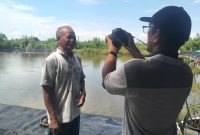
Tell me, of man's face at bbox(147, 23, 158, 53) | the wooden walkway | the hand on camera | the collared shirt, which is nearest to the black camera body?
the hand on camera

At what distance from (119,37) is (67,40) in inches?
49.4

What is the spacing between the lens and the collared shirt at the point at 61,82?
8.34 feet

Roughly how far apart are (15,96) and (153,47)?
29.4 feet

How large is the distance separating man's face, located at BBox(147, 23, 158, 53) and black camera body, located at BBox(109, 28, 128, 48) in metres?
0.13

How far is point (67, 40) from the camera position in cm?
268

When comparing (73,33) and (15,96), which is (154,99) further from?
(15,96)

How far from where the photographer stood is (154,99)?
1.37 m

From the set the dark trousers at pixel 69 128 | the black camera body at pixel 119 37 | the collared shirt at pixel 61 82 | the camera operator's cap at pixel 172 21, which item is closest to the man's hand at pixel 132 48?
the black camera body at pixel 119 37

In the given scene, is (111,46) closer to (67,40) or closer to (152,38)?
(152,38)

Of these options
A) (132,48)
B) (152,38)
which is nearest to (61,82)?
(132,48)

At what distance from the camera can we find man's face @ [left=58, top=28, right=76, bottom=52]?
2.68 meters

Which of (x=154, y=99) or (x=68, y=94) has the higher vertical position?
(x=154, y=99)

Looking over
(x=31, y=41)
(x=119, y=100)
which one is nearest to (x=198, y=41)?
(x=119, y=100)

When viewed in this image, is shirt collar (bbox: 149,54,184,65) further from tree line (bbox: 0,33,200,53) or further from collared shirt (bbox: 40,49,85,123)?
tree line (bbox: 0,33,200,53)
